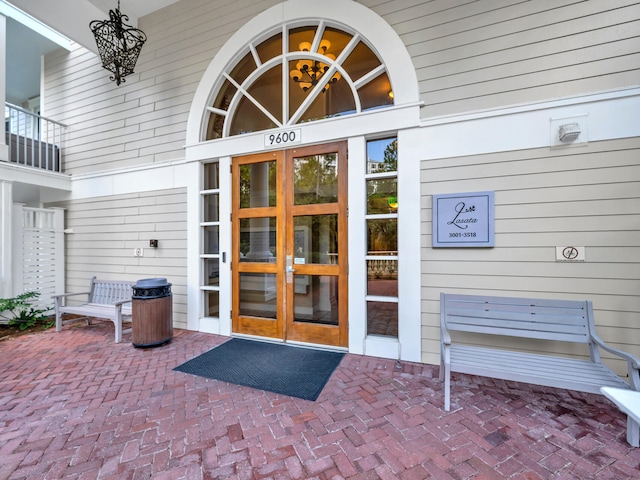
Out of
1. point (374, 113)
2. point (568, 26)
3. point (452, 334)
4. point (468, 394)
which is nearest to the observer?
point (468, 394)

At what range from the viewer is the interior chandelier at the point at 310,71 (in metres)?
3.79

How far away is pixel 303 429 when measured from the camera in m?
2.12

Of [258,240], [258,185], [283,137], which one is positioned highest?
[283,137]

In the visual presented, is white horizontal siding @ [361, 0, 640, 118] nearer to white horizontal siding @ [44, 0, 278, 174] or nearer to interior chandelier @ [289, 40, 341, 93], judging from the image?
interior chandelier @ [289, 40, 341, 93]

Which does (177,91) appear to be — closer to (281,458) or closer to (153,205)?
(153,205)

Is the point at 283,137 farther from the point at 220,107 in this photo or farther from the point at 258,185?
the point at 220,107

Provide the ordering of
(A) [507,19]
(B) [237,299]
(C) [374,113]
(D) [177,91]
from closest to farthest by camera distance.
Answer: (A) [507,19] → (C) [374,113] → (B) [237,299] → (D) [177,91]

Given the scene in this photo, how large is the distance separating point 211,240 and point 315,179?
2.01 meters

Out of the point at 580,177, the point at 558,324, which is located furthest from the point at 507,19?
the point at 558,324

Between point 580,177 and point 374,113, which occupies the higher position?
point 374,113

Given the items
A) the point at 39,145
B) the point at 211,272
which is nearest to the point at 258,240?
the point at 211,272

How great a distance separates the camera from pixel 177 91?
4.58m

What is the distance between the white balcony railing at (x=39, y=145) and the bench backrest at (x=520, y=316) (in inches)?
302

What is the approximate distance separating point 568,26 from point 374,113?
6.57ft
